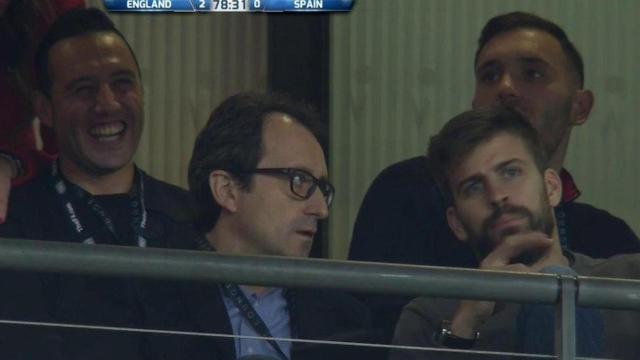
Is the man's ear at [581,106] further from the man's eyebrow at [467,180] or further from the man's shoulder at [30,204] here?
the man's shoulder at [30,204]

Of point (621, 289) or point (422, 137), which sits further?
point (422, 137)

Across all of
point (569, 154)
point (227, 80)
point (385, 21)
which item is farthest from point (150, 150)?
point (569, 154)

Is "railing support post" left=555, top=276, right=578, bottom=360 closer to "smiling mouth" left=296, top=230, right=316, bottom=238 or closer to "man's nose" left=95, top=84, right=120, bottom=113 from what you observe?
"smiling mouth" left=296, top=230, right=316, bottom=238

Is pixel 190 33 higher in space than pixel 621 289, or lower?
higher

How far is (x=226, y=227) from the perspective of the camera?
523cm

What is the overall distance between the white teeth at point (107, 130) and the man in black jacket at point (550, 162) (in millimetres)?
777

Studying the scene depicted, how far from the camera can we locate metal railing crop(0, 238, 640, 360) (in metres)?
4.11

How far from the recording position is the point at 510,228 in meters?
5.28

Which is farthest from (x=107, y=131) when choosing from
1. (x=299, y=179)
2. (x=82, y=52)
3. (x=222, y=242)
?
(x=299, y=179)

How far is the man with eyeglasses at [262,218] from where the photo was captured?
514 cm

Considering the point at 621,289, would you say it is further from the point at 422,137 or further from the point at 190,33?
the point at 190,33

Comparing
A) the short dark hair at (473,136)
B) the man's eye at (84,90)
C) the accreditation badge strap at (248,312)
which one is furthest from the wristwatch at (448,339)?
the man's eye at (84,90)

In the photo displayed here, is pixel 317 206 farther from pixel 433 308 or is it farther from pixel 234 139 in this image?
pixel 433 308

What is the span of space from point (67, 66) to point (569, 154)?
1.56 meters
